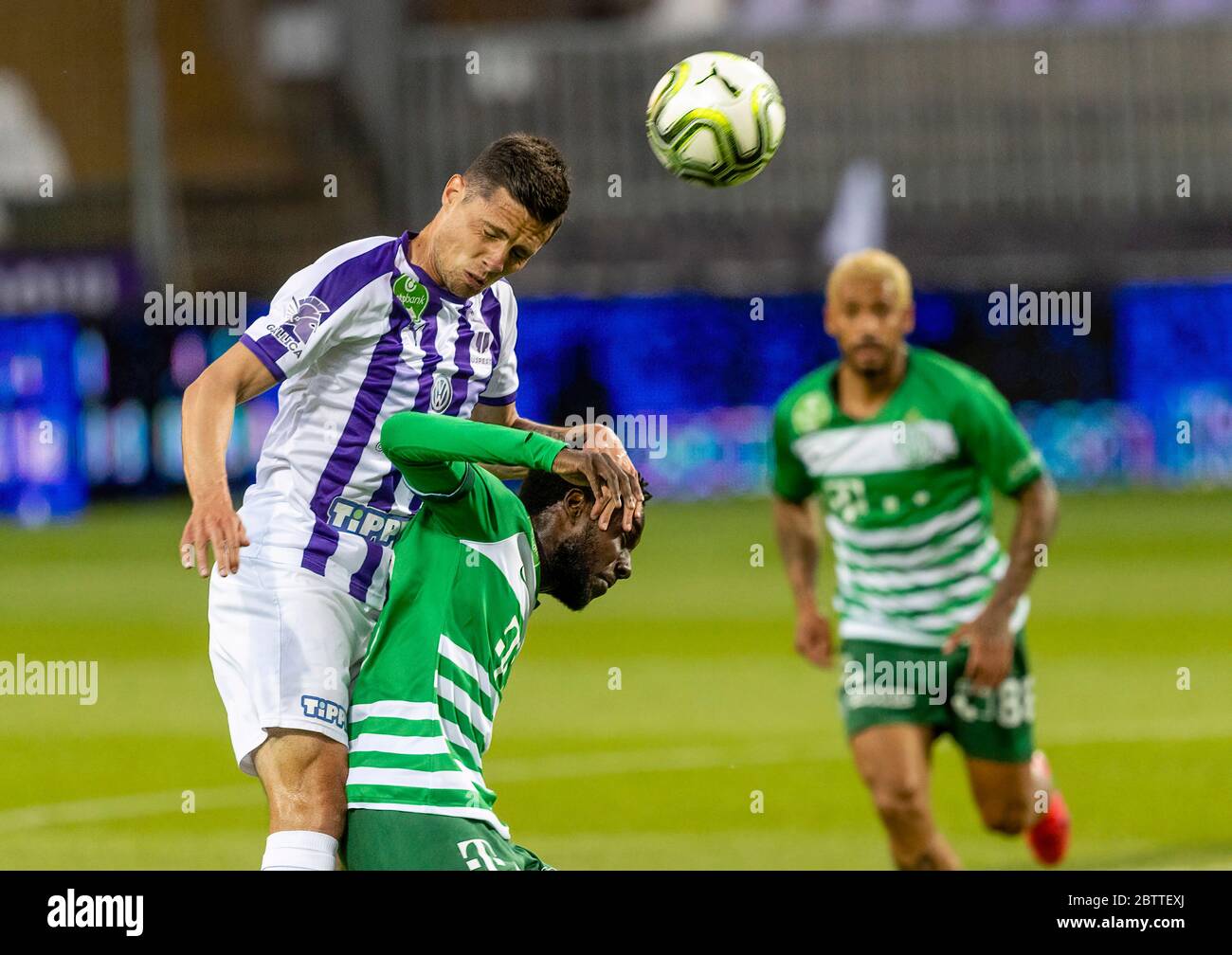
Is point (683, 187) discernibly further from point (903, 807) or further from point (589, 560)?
point (589, 560)

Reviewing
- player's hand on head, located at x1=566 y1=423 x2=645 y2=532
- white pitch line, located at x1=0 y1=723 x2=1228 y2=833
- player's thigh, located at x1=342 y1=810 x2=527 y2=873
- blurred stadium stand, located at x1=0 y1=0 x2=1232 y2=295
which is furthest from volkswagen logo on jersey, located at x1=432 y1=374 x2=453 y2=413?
blurred stadium stand, located at x1=0 y1=0 x2=1232 y2=295

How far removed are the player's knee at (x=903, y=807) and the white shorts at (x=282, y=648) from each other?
2.41 m

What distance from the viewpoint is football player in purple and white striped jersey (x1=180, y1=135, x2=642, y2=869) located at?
4.71 m

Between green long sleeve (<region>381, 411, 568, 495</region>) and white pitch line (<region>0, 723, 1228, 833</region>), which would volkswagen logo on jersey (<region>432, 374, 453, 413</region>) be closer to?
green long sleeve (<region>381, 411, 568, 495</region>)

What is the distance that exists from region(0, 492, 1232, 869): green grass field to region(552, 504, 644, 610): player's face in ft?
11.4

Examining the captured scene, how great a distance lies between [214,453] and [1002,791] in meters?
3.75

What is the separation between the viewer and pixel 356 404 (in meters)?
5.20

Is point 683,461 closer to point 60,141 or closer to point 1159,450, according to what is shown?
point 1159,450

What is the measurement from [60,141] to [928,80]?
1504cm

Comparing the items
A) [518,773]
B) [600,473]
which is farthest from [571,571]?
[518,773]

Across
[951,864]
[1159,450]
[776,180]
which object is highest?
[776,180]

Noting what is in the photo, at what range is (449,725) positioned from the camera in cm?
434

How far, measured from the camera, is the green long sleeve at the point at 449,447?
4.14 meters
